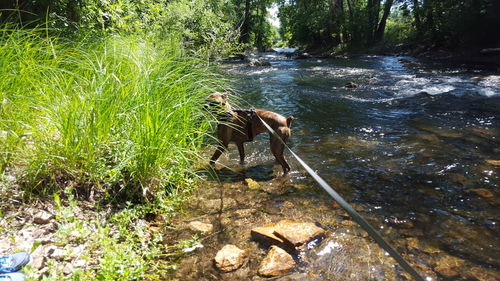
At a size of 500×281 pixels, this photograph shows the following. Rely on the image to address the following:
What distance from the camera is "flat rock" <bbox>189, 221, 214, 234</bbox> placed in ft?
9.32

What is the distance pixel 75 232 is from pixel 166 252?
0.70m

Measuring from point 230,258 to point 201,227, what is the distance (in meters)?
0.56

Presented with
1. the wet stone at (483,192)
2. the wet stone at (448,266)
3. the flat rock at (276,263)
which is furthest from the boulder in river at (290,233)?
the wet stone at (483,192)

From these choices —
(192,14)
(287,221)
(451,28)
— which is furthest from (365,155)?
(451,28)

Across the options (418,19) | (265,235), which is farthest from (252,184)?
(418,19)

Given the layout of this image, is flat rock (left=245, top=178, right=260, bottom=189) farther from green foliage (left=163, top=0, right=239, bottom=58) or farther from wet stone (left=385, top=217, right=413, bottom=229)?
green foliage (left=163, top=0, right=239, bottom=58)

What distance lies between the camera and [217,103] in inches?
157

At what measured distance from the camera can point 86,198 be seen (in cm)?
261

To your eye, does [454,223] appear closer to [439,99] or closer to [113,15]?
[113,15]

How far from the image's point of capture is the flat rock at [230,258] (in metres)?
2.37

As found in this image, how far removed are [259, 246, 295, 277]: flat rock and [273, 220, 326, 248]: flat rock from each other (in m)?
0.14

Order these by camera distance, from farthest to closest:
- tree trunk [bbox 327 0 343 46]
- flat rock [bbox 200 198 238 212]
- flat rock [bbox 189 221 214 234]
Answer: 1. tree trunk [bbox 327 0 343 46]
2. flat rock [bbox 200 198 238 212]
3. flat rock [bbox 189 221 214 234]

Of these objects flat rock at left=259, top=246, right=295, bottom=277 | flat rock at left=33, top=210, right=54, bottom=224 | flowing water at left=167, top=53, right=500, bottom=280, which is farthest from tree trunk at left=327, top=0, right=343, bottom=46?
flat rock at left=33, top=210, right=54, bottom=224

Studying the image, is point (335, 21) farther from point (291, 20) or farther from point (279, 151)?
point (279, 151)
